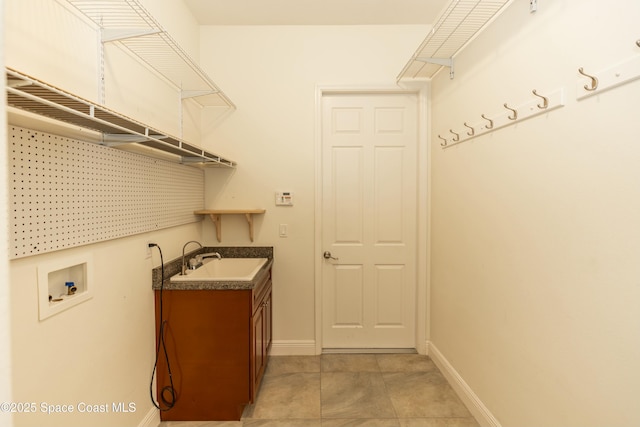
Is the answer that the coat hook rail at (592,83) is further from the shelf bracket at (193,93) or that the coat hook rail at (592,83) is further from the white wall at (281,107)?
the shelf bracket at (193,93)

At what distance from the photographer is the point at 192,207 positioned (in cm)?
258

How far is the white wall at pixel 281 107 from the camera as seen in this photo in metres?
2.78

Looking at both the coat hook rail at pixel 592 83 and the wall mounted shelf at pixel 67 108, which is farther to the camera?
the coat hook rail at pixel 592 83

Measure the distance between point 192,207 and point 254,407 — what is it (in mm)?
1534

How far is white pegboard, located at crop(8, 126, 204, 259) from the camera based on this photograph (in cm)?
108

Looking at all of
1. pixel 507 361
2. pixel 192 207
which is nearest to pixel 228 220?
pixel 192 207

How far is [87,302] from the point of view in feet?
4.62

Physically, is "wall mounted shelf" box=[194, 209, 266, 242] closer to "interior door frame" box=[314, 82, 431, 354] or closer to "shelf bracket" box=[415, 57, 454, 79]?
"interior door frame" box=[314, 82, 431, 354]

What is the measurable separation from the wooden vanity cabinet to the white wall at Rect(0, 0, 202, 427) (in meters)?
0.12

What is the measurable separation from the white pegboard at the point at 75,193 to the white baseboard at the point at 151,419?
1.11 metres

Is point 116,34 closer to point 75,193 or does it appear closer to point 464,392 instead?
point 75,193

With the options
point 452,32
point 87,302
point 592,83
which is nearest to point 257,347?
point 87,302

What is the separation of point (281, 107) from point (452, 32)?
4.75 ft

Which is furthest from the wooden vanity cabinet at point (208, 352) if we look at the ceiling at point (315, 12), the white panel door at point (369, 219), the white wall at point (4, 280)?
the ceiling at point (315, 12)
